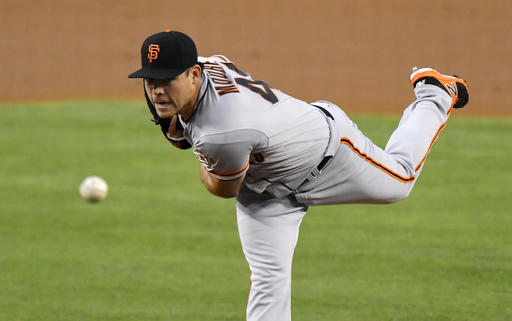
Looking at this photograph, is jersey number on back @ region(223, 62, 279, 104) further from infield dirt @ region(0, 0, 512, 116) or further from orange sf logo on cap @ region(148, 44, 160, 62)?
infield dirt @ region(0, 0, 512, 116)

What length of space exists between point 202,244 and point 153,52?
387 cm

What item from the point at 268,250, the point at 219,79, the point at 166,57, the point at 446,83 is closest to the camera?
the point at 166,57

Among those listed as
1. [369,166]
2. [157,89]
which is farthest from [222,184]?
[369,166]

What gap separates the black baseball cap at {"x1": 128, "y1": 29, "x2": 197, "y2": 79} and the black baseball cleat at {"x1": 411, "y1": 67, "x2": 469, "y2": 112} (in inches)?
75.0

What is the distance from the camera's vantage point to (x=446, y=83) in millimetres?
5449

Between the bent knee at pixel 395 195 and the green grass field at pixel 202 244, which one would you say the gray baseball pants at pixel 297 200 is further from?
the green grass field at pixel 202 244

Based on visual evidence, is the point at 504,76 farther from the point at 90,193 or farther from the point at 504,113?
the point at 90,193

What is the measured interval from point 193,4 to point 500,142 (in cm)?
803

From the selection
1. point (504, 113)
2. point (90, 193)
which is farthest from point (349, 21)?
point (90, 193)

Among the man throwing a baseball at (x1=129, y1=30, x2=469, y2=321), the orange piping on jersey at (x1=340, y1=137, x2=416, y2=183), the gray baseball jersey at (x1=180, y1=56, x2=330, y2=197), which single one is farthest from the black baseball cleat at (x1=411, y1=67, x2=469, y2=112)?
the gray baseball jersey at (x1=180, y1=56, x2=330, y2=197)

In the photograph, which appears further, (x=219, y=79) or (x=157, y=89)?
(x=219, y=79)

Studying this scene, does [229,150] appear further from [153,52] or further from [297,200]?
[297,200]

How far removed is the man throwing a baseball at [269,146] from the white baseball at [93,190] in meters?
4.37

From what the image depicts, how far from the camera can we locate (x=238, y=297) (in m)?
6.43
